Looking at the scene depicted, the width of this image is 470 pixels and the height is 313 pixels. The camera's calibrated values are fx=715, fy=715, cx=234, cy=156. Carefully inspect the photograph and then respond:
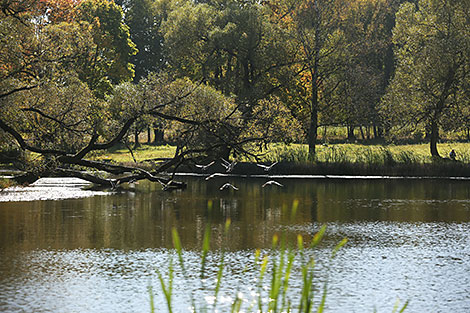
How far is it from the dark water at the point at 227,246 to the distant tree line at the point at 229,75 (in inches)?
131

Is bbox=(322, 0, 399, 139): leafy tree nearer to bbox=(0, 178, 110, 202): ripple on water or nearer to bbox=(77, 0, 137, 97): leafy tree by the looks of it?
bbox=(77, 0, 137, 97): leafy tree

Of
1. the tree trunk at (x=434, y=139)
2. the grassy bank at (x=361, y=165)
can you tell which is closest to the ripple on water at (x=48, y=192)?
the grassy bank at (x=361, y=165)

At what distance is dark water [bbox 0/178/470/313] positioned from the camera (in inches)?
522

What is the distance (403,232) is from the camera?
22.1 m

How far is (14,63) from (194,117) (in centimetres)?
821

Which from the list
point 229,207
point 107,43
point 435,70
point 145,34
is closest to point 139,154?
point 107,43

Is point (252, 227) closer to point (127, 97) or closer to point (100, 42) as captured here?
point (127, 97)

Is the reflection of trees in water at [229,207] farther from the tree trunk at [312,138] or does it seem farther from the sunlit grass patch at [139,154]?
the sunlit grass patch at [139,154]

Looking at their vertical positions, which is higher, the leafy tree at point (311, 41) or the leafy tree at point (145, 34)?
the leafy tree at point (145, 34)

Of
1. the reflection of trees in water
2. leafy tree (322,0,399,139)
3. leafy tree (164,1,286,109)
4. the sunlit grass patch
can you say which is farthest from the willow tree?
the reflection of trees in water

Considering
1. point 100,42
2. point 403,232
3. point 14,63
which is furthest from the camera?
point 100,42

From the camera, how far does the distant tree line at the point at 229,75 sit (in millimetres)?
30062

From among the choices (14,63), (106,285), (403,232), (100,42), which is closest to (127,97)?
(14,63)

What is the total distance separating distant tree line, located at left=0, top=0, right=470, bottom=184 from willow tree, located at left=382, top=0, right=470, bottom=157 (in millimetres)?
88
